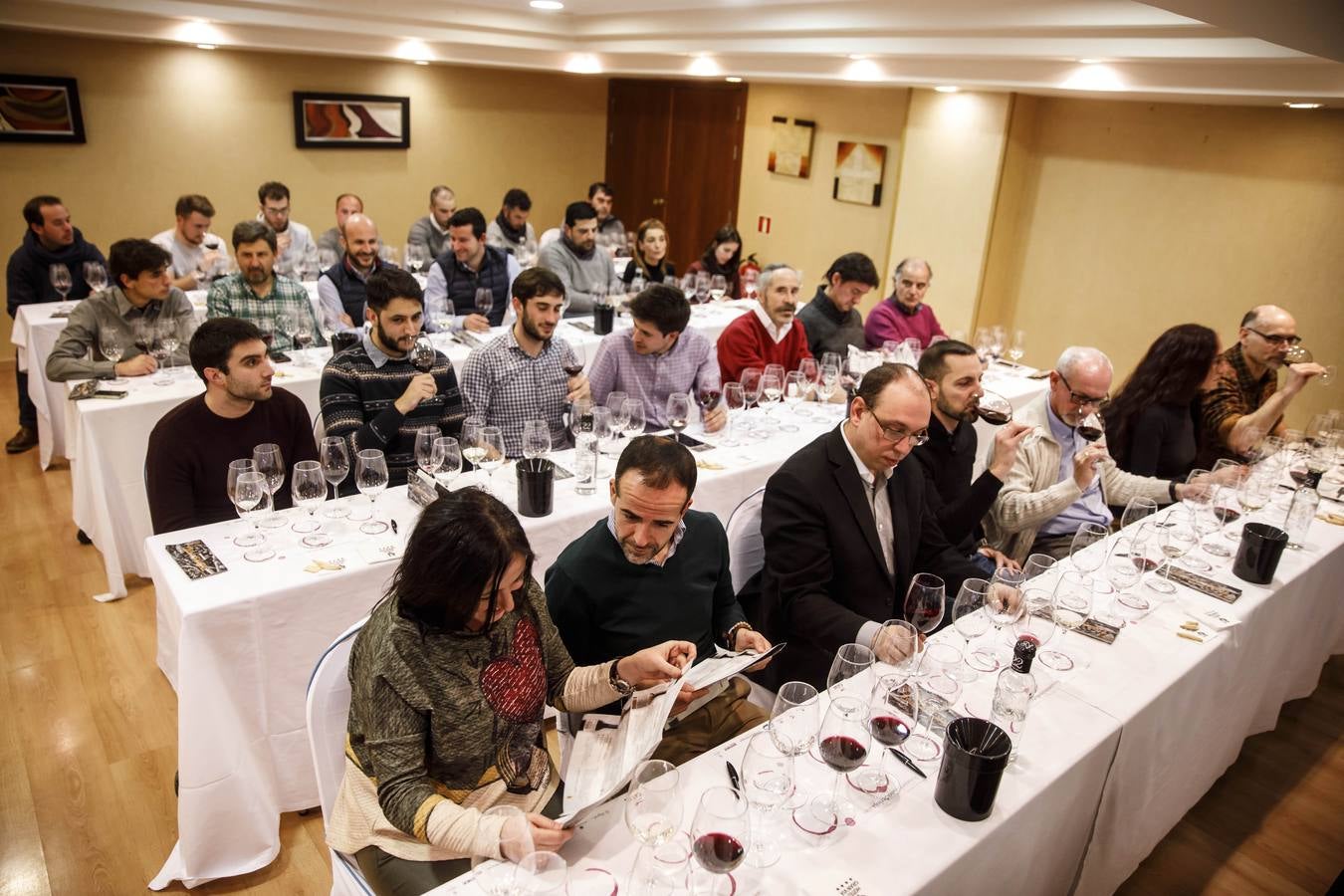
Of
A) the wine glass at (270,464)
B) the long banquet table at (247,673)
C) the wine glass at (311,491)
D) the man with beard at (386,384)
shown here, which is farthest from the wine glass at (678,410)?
the wine glass at (270,464)

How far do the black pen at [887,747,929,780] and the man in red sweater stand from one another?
10.5 ft

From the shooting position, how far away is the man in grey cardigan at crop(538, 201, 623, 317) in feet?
21.5

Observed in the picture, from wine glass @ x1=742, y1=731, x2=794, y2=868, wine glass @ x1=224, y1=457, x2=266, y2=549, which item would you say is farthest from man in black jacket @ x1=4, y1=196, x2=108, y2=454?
wine glass @ x1=742, y1=731, x2=794, y2=868

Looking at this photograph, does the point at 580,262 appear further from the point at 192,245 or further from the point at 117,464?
the point at 117,464

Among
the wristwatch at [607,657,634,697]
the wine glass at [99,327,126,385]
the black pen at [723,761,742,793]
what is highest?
the wine glass at [99,327,126,385]

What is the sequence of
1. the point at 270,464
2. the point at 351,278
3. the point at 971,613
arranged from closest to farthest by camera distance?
the point at 971,613 → the point at 270,464 → the point at 351,278

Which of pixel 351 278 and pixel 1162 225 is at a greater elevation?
pixel 1162 225

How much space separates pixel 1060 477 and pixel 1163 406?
0.79 meters

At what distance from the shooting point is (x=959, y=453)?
11.0ft

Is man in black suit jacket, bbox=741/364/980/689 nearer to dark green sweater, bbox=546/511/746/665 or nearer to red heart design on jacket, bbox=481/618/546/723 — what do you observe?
dark green sweater, bbox=546/511/746/665

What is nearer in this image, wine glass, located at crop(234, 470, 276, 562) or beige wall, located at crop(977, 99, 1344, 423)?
wine glass, located at crop(234, 470, 276, 562)

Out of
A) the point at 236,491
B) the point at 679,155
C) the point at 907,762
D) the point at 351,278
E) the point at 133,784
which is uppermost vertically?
the point at 679,155

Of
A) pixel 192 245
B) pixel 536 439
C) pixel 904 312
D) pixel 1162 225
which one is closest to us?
pixel 536 439

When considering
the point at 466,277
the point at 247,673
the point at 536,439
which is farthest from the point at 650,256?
the point at 247,673
